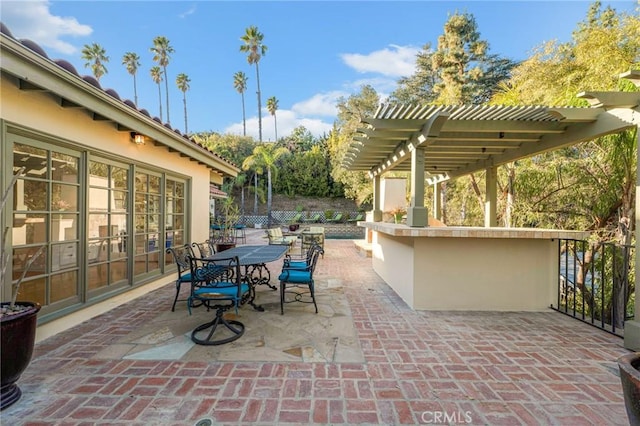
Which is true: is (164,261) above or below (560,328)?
above

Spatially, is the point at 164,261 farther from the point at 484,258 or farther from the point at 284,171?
the point at 284,171

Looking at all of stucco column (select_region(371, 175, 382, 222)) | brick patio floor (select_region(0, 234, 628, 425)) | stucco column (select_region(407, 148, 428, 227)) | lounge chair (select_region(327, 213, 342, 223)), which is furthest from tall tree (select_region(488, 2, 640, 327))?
lounge chair (select_region(327, 213, 342, 223))

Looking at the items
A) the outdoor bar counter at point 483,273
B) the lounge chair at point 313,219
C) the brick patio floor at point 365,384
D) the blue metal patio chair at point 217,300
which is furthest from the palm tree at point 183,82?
the outdoor bar counter at point 483,273

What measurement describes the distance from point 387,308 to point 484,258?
1468mm

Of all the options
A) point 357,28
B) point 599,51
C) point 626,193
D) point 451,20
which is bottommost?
point 626,193

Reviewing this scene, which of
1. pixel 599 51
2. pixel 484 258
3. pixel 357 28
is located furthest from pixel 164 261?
pixel 357 28

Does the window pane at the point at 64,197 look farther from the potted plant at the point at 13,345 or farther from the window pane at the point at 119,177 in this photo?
the potted plant at the point at 13,345

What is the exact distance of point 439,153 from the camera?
559cm

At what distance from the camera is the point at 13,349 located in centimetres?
183

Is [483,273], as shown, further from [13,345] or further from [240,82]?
[240,82]

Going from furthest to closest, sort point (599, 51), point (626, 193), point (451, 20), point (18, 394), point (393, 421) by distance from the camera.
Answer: point (451, 20) < point (626, 193) < point (599, 51) < point (18, 394) < point (393, 421)

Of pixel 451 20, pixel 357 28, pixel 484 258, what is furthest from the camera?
pixel 451 20

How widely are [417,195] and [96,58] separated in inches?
1310

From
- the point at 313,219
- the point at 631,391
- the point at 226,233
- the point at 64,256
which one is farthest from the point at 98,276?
the point at 313,219
